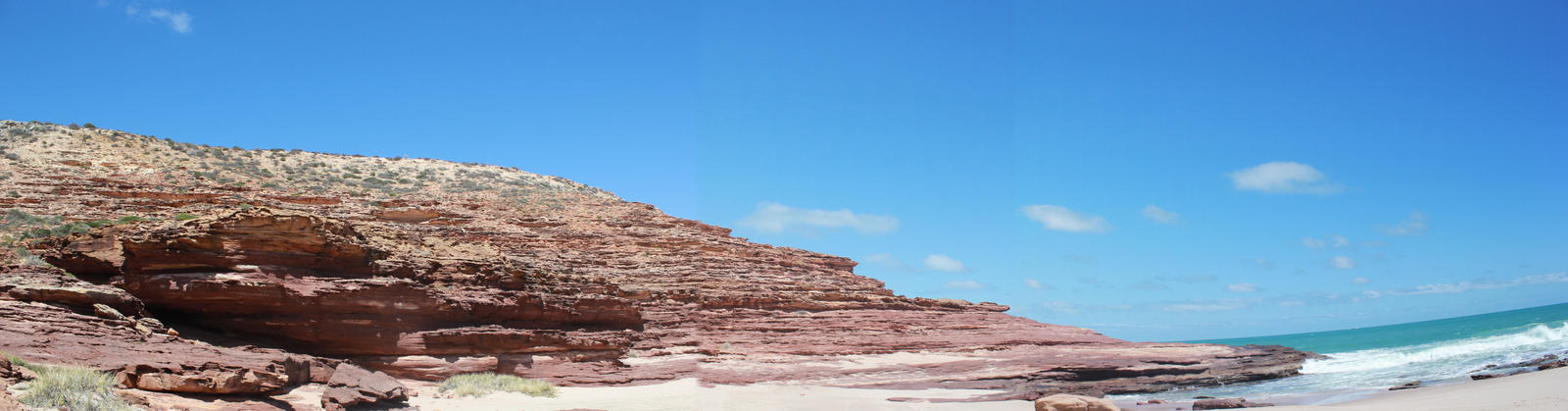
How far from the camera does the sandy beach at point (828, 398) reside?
50.0 feet

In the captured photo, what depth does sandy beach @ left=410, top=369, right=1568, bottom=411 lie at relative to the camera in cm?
1523

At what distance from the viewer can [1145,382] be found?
91.2 ft

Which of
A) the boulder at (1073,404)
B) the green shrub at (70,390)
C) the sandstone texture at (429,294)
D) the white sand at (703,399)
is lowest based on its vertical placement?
the white sand at (703,399)

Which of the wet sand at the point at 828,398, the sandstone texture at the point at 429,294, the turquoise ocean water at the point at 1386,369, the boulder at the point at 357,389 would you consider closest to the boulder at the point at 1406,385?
the turquoise ocean water at the point at 1386,369

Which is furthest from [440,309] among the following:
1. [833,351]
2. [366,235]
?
[833,351]

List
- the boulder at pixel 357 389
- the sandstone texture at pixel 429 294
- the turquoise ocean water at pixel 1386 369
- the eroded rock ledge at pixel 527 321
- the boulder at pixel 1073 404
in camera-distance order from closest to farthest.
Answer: the boulder at pixel 357 389
the sandstone texture at pixel 429 294
the boulder at pixel 1073 404
the eroded rock ledge at pixel 527 321
the turquoise ocean water at pixel 1386 369

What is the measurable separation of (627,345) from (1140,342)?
85.2 feet

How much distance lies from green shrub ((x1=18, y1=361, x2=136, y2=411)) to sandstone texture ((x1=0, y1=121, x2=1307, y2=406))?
1.13 metres

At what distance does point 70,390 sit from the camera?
8.80 metres

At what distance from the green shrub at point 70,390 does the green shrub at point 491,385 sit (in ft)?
21.7

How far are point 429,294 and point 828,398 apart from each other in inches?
370

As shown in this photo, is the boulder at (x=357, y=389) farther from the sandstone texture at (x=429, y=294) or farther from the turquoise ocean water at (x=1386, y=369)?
the turquoise ocean water at (x=1386, y=369)

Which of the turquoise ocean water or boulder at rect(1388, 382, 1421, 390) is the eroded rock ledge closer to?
the turquoise ocean water

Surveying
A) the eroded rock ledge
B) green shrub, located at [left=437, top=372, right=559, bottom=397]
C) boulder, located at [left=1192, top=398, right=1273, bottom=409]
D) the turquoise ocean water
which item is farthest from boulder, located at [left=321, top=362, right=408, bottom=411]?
the turquoise ocean water
